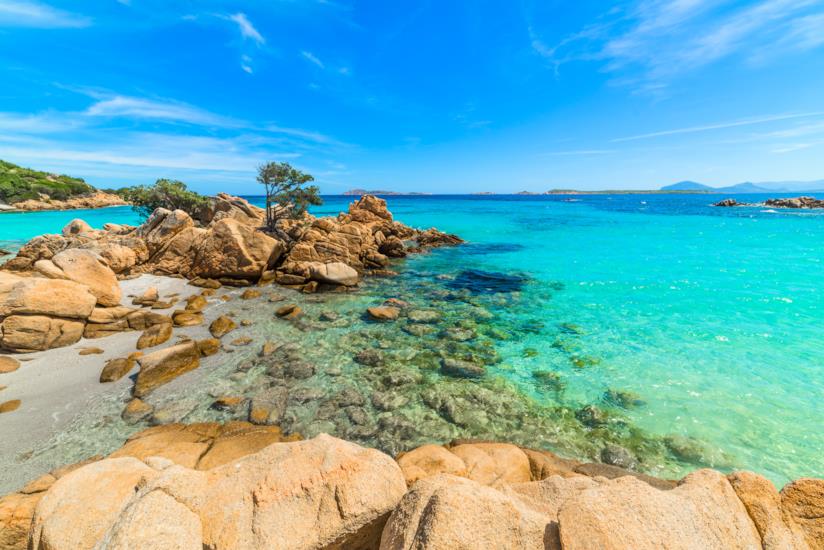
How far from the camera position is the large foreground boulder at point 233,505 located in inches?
143

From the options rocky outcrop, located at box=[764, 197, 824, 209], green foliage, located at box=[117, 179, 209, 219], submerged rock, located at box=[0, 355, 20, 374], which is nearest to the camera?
submerged rock, located at box=[0, 355, 20, 374]

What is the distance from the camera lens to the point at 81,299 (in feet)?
43.8

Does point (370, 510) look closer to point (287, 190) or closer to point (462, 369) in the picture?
point (462, 369)

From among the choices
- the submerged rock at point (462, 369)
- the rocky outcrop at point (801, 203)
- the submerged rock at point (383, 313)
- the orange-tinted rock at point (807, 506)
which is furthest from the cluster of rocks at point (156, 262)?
the rocky outcrop at point (801, 203)

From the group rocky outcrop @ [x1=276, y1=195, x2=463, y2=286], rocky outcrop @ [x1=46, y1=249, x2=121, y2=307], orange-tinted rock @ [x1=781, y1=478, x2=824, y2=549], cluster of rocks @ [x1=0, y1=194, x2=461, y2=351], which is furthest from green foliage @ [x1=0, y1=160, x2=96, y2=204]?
orange-tinted rock @ [x1=781, y1=478, x2=824, y2=549]

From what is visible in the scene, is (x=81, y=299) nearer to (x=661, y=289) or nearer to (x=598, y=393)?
(x=598, y=393)

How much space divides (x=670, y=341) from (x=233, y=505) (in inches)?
691

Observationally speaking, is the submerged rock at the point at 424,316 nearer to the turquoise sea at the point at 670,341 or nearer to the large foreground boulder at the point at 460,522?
the turquoise sea at the point at 670,341

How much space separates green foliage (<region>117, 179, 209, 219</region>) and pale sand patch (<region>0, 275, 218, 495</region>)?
3129 centimetres

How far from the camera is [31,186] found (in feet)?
278

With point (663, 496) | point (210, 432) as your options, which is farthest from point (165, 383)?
point (663, 496)

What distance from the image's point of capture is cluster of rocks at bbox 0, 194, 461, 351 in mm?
12180

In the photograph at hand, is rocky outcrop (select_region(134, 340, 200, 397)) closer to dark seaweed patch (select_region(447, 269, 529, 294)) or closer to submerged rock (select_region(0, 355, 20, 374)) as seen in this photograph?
submerged rock (select_region(0, 355, 20, 374))

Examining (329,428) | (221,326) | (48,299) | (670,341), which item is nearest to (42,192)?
(48,299)
